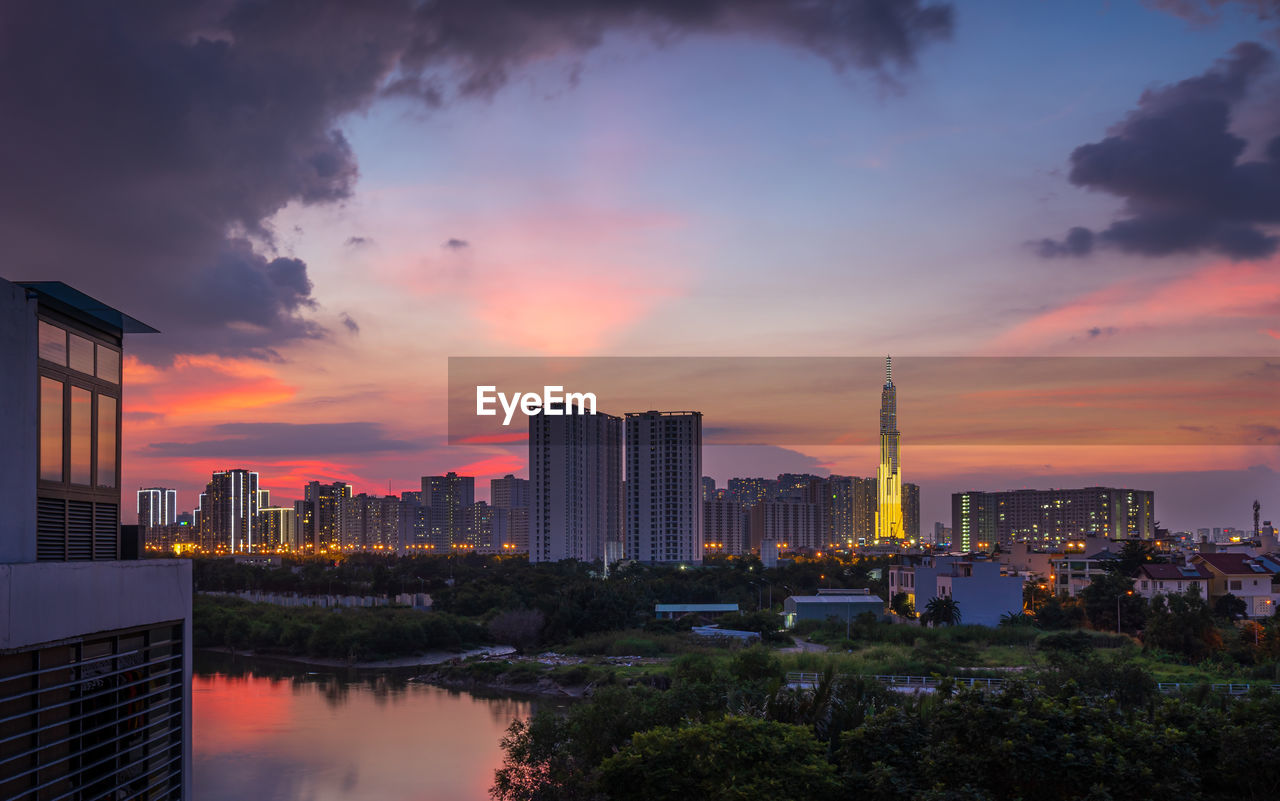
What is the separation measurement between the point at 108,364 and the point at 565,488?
4008cm

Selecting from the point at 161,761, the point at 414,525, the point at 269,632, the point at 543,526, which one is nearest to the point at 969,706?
the point at 161,761

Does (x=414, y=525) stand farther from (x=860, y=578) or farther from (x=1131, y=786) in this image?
(x=1131, y=786)

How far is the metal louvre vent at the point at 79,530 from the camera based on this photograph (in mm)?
4004

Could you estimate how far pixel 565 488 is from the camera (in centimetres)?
4419

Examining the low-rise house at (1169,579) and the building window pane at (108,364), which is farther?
the low-rise house at (1169,579)

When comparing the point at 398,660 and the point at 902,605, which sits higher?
the point at 902,605

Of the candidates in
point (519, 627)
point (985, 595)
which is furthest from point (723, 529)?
point (985, 595)

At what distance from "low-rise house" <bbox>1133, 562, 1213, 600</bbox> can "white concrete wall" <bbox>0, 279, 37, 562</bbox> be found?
2559cm

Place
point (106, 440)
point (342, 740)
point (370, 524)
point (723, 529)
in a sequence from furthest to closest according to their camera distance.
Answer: point (370, 524) → point (723, 529) → point (342, 740) → point (106, 440)

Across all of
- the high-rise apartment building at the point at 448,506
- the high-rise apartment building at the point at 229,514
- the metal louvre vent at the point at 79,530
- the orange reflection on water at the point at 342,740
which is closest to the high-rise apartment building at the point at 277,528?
the high-rise apartment building at the point at 229,514

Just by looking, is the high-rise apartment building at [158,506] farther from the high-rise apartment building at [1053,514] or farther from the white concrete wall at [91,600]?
the white concrete wall at [91,600]

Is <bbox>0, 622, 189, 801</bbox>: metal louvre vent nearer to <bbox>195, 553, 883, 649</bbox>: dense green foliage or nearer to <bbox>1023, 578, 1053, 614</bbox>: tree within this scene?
<bbox>195, 553, 883, 649</bbox>: dense green foliage

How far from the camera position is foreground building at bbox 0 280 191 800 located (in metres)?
3.18

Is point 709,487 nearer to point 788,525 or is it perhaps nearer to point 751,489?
point 751,489
